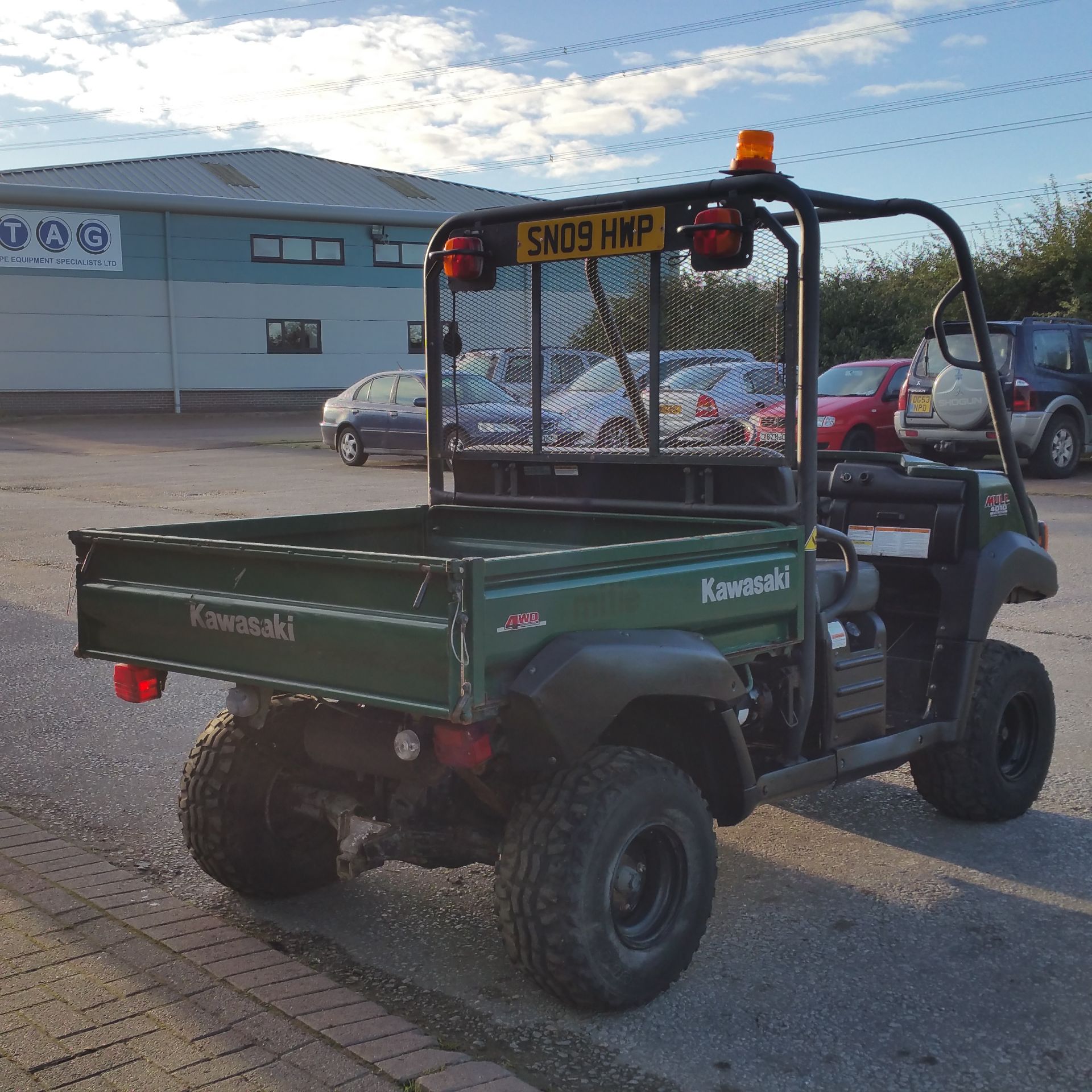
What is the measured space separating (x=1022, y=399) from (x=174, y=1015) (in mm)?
15044

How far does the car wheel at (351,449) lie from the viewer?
2098cm

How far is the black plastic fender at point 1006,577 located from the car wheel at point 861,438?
42.9 ft

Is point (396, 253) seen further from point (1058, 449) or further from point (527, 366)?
point (527, 366)

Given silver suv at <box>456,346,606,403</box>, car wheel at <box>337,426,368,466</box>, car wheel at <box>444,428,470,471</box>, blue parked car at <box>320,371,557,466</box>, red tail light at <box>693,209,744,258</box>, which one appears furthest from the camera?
car wheel at <box>337,426,368,466</box>

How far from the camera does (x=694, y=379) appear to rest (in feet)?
14.3

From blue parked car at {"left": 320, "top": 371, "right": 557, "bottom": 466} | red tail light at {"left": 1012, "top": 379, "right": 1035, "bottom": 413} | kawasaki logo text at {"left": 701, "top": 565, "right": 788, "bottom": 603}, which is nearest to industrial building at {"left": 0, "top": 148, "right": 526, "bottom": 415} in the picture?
blue parked car at {"left": 320, "top": 371, "right": 557, "bottom": 466}

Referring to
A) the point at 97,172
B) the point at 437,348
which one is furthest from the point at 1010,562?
the point at 97,172

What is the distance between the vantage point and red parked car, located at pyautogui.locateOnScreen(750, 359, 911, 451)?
17.9 m

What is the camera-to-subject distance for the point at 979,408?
1616 cm

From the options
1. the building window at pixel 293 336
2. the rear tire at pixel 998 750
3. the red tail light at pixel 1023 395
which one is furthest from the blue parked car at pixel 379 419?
the building window at pixel 293 336

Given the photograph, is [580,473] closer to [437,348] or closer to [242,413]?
[437,348]

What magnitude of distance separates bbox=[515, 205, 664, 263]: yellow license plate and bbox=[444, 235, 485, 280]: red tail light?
0.51 ft

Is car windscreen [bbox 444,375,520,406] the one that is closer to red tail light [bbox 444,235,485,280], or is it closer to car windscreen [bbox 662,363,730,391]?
red tail light [bbox 444,235,485,280]

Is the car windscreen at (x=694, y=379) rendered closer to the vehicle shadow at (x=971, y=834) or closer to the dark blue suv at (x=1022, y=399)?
the vehicle shadow at (x=971, y=834)
